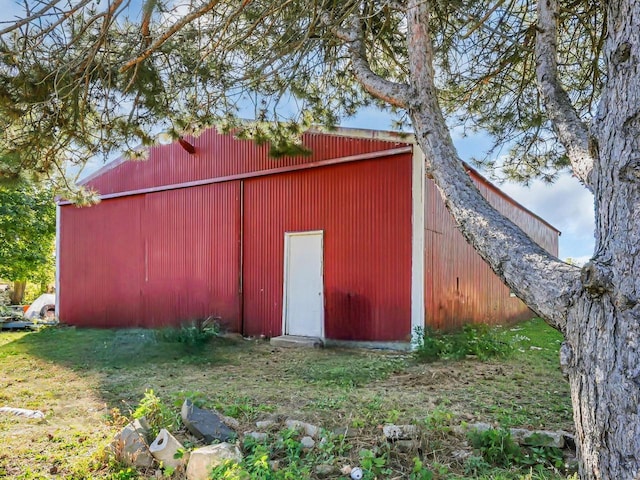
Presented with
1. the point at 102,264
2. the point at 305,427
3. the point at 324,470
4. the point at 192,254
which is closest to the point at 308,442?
the point at 305,427

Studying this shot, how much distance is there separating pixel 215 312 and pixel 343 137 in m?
4.32

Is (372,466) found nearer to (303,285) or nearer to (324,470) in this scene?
(324,470)

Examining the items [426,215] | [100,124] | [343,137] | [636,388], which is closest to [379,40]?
[343,137]

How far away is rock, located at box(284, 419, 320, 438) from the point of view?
9.98ft

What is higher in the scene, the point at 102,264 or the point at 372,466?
the point at 102,264

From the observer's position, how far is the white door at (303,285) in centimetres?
772

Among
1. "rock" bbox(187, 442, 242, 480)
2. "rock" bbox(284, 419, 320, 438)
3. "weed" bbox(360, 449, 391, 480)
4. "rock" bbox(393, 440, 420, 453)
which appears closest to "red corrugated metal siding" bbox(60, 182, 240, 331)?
"rock" bbox(284, 419, 320, 438)

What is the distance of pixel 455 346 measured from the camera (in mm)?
6133

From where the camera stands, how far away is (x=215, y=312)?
8820 millimetres

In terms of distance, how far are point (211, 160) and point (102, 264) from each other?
4.24 m

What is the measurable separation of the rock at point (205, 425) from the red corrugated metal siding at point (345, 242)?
4168mm

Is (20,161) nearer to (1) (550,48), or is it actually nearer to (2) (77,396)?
(2) (77,396)

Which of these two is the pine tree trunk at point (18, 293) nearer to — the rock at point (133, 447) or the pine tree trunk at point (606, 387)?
the rock at point (133, 447)

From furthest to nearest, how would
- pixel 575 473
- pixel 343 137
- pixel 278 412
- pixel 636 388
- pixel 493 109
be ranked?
pixel 343 137
pixel 493 109
pixel 278 412
pixel 575 473
pixel 636 388
